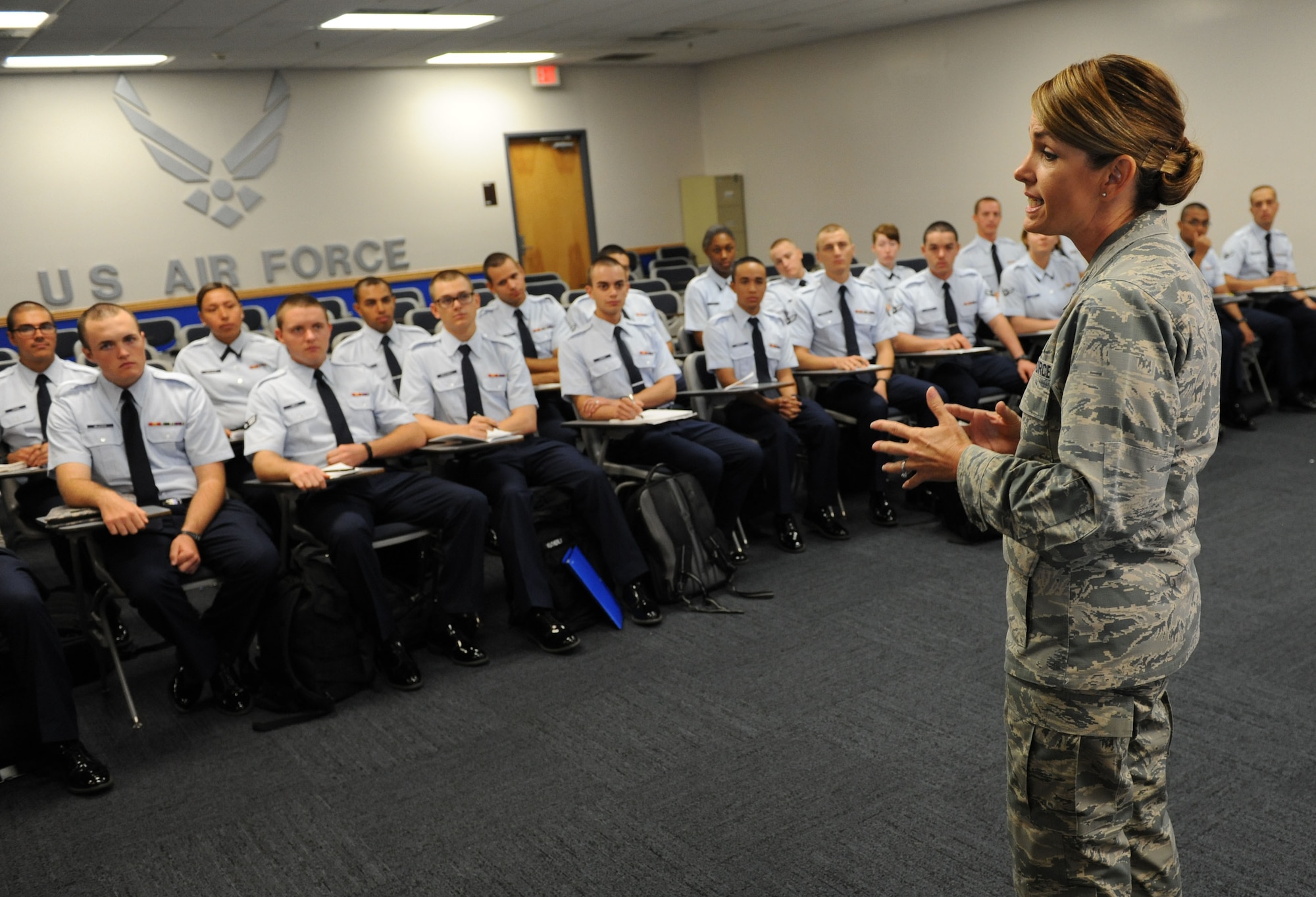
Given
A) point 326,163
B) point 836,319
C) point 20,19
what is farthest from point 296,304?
point 326,163

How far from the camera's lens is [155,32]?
7.64 m

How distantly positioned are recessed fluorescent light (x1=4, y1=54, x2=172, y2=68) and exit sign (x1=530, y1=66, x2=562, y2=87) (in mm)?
4056

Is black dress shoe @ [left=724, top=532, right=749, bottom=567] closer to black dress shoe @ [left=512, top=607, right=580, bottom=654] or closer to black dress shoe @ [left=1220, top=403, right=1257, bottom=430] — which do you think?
black dress shoe @ [left=512, top=607, right=580, bottom=654]

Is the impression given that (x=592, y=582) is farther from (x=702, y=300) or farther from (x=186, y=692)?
(x=702, y=300)

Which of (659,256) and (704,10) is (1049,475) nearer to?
(704,10)

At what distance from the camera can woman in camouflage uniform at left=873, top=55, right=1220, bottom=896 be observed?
1232 mm

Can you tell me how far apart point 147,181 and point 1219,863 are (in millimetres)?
10075

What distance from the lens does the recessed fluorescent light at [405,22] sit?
795 cm

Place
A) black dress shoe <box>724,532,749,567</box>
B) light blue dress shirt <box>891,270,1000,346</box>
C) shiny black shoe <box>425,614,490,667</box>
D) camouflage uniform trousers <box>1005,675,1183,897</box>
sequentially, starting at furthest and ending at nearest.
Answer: light blue dress shirt <box>891,270,1000,346</box> < black dress shoe <box>724,532,749,567</box> < shiny black shoe <box>425,614,490,667</box> < camouflage uniform trousers <box>1005,675,1183,897</box>

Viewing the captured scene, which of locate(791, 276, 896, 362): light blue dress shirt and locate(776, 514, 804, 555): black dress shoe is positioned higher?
locate(791, 276, 896, 362): light blue dress shirt

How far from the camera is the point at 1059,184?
4.31ft

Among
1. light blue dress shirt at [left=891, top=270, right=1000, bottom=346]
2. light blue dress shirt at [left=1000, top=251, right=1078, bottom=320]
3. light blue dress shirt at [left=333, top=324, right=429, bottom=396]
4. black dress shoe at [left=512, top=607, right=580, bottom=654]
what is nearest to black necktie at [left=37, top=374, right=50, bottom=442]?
light blue dress shirt at [left=333, top=324, right=429, bottom=396]

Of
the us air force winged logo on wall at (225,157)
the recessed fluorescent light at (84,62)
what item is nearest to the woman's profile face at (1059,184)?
the recessed fluorescent light at (84,62)

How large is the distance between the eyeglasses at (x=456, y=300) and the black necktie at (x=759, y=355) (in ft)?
4.50
